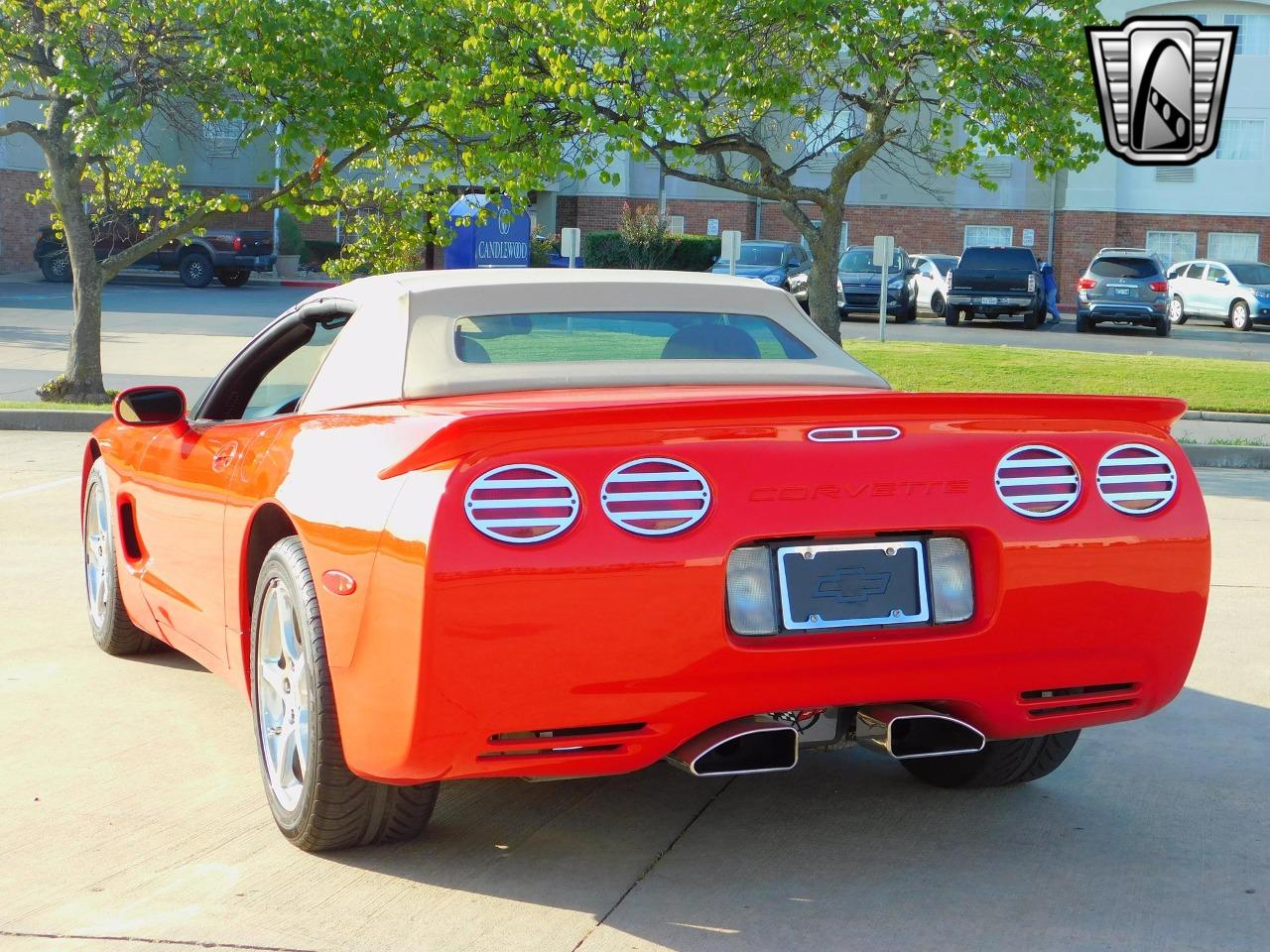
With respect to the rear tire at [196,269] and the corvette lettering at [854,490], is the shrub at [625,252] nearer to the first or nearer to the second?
the rear tire at [196,269]

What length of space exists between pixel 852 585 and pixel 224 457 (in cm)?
201

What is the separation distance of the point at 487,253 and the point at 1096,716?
17.5 metres

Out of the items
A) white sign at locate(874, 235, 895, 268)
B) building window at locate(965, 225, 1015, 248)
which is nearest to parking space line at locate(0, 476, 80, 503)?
white sign at locate(874, 235, 895, 268)

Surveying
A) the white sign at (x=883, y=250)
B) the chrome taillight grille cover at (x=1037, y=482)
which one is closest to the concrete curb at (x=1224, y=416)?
the white sign at (x=883, y=250)

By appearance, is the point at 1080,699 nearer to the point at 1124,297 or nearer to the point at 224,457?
Answer: the point at 224,457

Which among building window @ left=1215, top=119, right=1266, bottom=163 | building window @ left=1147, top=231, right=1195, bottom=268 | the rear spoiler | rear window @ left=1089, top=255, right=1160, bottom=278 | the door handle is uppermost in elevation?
building window @ left=1215, top=119, right=1266, bottom=163

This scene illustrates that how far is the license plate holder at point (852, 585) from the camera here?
372 centimetres

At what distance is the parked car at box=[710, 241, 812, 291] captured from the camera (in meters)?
35.6

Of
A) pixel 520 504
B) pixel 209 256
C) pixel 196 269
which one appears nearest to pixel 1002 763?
pixel 520 504

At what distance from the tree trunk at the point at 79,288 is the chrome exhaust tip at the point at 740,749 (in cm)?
1413

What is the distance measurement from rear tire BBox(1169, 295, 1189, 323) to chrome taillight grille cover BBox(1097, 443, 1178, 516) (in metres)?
36.9

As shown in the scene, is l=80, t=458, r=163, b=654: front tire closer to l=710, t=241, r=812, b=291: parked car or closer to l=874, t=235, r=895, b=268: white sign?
l=874, t=235, r=895, b=268: white sign

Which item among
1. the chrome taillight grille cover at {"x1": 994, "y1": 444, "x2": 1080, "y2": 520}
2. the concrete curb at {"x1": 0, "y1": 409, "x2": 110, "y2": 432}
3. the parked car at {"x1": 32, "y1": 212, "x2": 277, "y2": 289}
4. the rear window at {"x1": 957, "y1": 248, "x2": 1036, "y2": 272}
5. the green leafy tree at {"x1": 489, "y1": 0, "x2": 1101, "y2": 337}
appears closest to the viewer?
the chrome taillight grille cover at {"x1": 994, "y1": 444, "x2": 1080, "y2": 520}

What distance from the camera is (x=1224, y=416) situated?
17203mm
